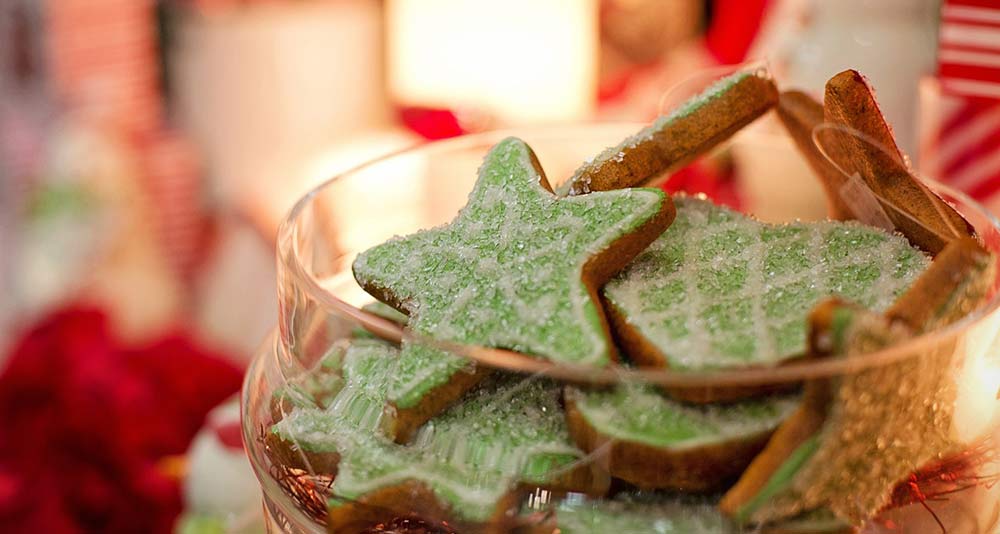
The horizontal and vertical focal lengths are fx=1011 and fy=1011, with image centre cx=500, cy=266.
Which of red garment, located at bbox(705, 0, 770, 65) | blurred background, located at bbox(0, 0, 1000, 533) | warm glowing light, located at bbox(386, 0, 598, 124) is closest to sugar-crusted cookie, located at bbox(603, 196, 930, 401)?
blurred background, located at bbox(0, 0, 1000, 533)

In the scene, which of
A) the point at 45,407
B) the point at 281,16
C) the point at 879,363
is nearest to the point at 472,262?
the point at 879,363

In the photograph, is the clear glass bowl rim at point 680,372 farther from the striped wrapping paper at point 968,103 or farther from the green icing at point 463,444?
the striped wrapping paper at point 968,103

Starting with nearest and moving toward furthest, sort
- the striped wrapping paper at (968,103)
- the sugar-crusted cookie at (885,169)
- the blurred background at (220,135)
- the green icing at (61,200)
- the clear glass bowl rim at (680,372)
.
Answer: the clear glass bowl rim at (680,372)
the sugar-crusted cookie at (885,169)
the striped wrapping paper at (968,103)
the blurred background at (220,135)
the green icing at (61,200)

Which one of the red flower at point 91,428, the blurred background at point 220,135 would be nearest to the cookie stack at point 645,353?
the blurred background at point 220,135

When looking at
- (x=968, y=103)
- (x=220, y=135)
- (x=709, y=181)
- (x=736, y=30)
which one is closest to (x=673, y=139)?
(x=968, y=103)

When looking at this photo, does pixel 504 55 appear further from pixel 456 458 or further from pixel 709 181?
pixel 456 458

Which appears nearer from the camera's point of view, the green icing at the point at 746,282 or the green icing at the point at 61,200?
the green icing at the point at 746,282
